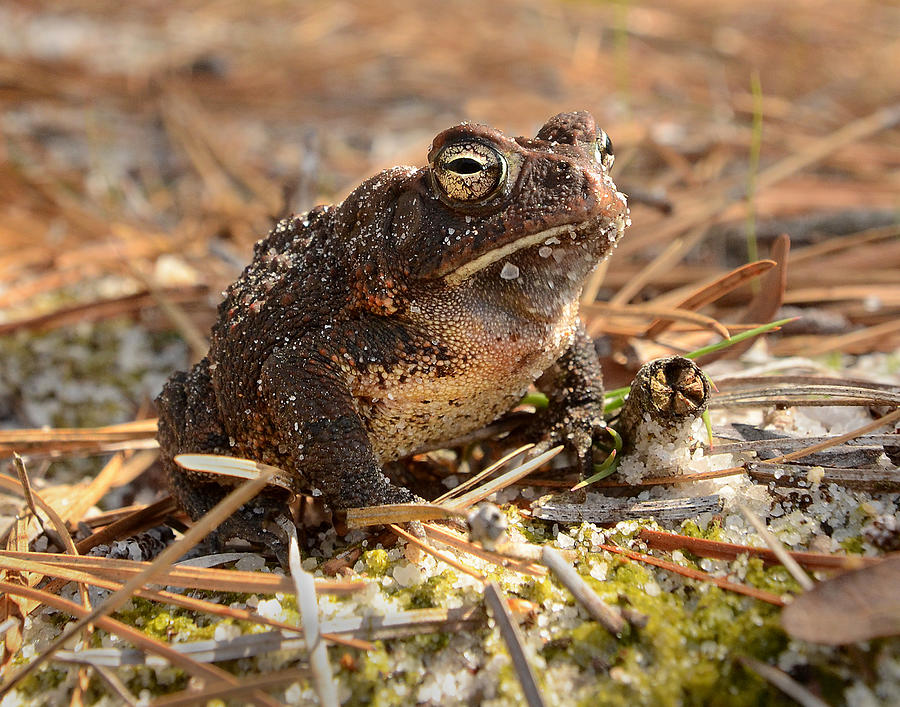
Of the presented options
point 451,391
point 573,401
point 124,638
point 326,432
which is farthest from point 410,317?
point 124,638

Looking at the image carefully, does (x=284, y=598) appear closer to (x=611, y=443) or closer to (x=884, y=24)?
(x=611, y=443)

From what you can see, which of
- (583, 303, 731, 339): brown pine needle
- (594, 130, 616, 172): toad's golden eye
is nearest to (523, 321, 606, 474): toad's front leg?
(583, 303, 731, 339): brown pine needle

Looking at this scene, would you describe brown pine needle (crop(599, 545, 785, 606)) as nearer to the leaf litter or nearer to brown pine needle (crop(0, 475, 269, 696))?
the leaf litter

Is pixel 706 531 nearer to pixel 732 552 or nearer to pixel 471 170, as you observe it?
pixel 732 552

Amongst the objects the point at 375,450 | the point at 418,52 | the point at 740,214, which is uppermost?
the point at 418,52

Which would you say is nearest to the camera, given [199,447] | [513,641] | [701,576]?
[513,641]

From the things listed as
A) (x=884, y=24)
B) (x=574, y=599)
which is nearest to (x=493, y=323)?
(x=574, y=599)
